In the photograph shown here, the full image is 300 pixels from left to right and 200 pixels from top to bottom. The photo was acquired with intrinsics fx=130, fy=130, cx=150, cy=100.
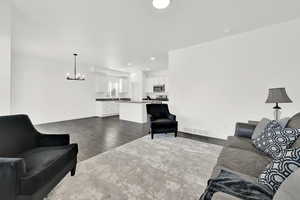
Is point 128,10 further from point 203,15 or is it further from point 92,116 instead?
point 92,116

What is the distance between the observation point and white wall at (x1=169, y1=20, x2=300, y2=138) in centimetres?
259

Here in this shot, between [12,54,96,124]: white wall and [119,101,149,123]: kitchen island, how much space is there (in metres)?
2.07

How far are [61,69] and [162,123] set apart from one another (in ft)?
16.9

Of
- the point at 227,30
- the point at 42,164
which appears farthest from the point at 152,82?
the point at 42,164

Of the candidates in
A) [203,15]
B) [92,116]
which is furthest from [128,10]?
[92,116]

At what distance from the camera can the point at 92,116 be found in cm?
689

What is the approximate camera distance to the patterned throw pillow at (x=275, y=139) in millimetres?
1427

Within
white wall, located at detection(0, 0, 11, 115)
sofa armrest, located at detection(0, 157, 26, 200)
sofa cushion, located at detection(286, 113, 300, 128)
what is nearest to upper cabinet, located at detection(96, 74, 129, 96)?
white wall, located at detection(0, 0, 11, 115)

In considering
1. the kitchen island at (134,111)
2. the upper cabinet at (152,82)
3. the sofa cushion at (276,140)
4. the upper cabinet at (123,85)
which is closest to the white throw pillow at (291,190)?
the sofa cushion at (276,140)

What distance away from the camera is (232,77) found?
3213 mm

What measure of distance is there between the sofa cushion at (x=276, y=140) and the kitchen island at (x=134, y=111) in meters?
4.23

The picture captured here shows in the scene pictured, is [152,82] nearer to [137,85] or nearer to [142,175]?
[137,85]

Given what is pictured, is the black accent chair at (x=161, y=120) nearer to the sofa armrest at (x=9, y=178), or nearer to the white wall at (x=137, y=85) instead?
the sofa armrest at (x=9, y=178)

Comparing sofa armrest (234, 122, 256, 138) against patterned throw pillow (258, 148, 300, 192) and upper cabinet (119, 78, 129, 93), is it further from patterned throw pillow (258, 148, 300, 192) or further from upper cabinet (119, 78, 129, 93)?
upper cabinet (119, 78, 129, 93)
